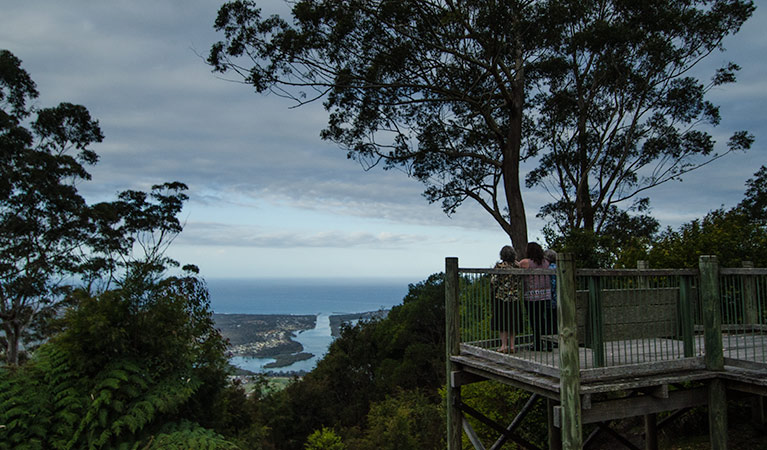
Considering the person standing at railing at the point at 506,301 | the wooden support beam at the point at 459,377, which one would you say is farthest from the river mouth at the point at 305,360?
the person standing at railing at the point at 506,301

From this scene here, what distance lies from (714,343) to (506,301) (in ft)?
7.39

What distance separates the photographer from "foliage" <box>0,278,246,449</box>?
693 cm

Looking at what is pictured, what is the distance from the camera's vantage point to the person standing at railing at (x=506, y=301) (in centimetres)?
584

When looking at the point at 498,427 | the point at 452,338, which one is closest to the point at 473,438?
the point at 498,427

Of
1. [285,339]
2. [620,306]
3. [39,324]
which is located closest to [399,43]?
[620,306]

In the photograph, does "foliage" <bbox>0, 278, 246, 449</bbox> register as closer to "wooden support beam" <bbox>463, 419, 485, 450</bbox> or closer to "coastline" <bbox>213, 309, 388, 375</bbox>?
"wooden support beam" <bbox>463, 419, 485, 450</bbox>

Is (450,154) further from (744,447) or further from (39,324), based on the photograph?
(39,324)

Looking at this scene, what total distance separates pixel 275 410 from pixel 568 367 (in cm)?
3094

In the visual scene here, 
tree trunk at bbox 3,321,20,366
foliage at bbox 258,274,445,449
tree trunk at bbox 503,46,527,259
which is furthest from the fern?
foliage at bbox 258,274,445,449

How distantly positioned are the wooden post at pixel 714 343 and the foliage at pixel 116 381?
6.10 meters

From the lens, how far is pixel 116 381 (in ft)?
23.9

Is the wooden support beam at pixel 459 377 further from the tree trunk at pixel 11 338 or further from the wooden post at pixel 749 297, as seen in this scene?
the tree trunk at pixel 11 338

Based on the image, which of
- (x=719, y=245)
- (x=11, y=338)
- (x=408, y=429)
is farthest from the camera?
(x=11, y=338)

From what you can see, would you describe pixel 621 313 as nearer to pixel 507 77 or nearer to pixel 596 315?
pixel 596 315
